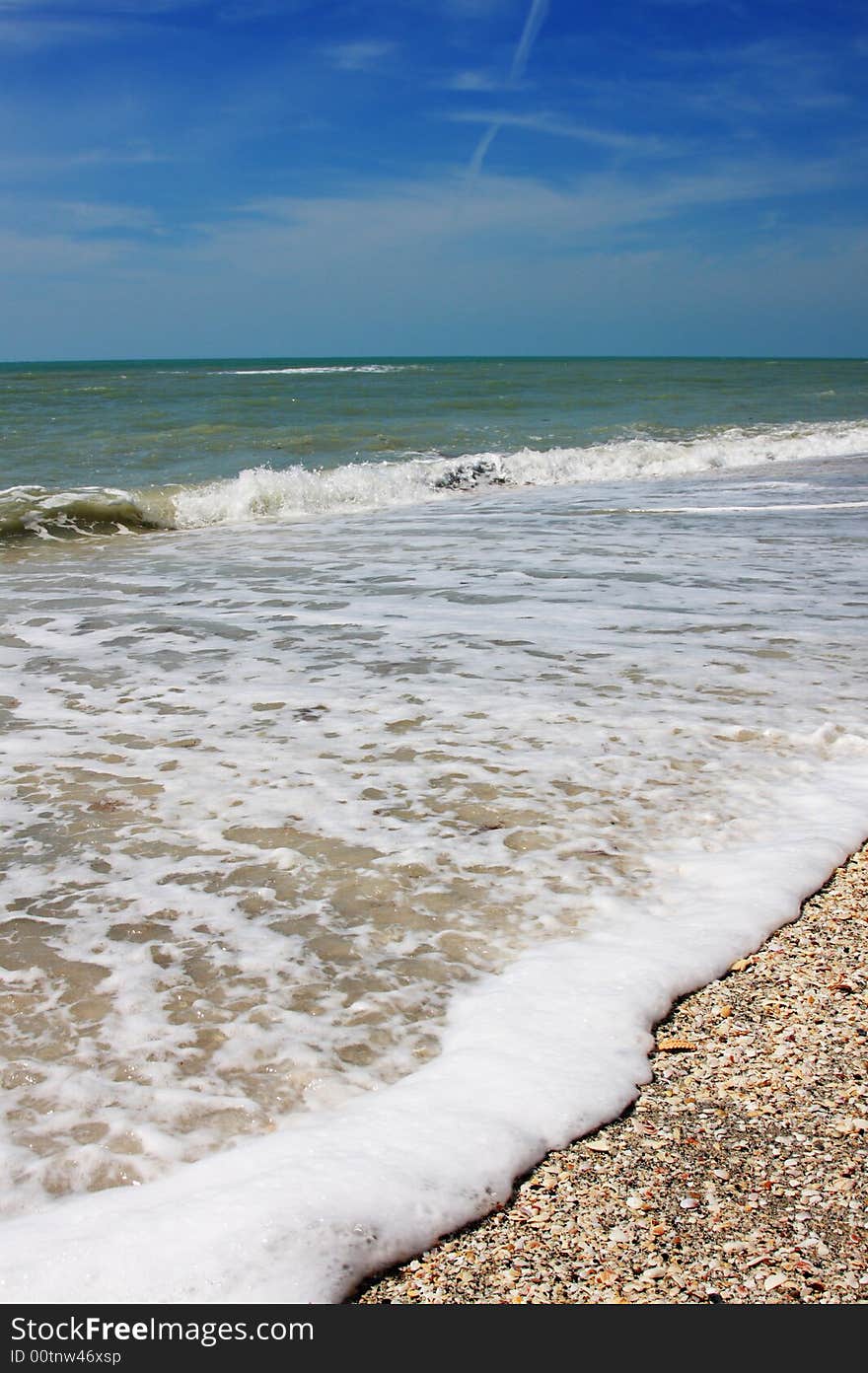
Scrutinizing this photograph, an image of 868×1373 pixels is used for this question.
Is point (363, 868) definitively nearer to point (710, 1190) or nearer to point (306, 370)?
point (710, 1190)

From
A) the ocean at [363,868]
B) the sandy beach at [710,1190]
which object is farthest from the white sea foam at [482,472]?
the sandy beach at [710,1190]

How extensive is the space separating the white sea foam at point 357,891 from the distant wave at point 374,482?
5134 millimetres

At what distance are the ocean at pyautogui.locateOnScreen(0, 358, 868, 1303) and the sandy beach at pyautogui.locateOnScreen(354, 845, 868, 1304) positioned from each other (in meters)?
0.08

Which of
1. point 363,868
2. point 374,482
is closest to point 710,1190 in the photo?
point 363,868

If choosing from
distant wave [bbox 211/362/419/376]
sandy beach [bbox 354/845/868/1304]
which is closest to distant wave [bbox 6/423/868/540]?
sandy beach [bbox 354/845/868/1304]

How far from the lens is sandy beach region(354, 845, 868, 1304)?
146 cm

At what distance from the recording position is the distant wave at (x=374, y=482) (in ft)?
34.4

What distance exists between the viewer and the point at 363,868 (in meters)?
2.75

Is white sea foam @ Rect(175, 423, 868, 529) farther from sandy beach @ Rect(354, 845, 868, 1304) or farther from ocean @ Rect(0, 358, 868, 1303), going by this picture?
sandy beach @ Rect(354, 845, 868, 1304)

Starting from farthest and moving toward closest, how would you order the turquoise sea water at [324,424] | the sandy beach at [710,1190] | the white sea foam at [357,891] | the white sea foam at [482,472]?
the turquoise sea water at [324,424]
the white sea foam at [482,472]
the white sea foam at [357,891]
the sandy beach at [710,1190]

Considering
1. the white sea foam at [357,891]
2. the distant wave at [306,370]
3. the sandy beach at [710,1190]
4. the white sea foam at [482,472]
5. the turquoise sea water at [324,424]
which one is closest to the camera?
the sandy beach at [710,1190]

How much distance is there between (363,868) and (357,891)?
13cm

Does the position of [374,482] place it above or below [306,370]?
below

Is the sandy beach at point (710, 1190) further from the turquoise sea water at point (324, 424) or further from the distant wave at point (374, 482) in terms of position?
the turquoise sea water at point (324, 424)
